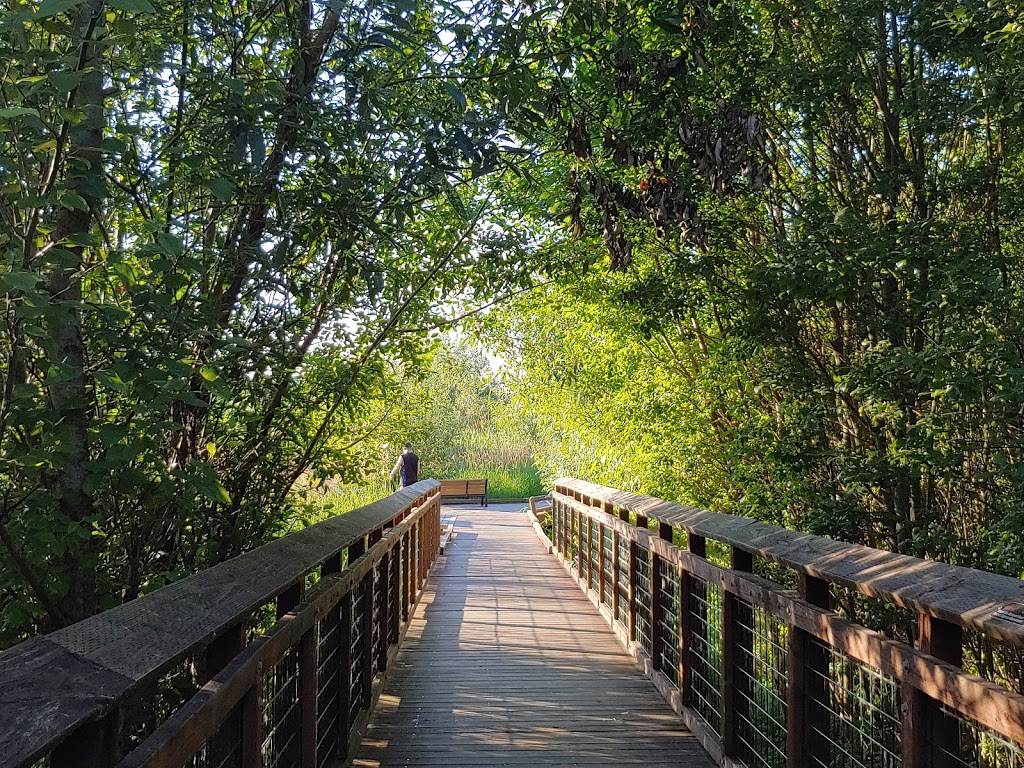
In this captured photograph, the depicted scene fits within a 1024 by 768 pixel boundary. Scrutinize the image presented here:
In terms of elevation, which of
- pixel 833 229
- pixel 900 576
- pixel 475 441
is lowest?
pixel 475 441

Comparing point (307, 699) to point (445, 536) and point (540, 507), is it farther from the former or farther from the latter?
point (540, 507)

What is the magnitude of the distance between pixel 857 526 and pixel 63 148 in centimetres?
398

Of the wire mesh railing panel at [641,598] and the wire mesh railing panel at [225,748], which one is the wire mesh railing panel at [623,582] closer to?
the wire mesh railing panel at [641,598]

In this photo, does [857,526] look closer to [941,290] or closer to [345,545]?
[941,290]

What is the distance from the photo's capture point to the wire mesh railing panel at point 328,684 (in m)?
3.05

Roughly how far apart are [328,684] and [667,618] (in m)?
1.99

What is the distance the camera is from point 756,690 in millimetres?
3191

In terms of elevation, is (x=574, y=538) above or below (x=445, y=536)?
above

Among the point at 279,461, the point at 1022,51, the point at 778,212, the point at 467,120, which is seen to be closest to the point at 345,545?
the point at 279,461

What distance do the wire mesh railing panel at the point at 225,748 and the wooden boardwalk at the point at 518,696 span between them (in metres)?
1.60

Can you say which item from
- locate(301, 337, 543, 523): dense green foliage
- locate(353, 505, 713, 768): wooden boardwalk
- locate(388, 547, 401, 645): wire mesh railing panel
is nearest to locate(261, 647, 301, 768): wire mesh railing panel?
locate(353, 505, 713, 768): wooden boardwalk

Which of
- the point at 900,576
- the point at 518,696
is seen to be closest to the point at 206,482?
the point at 900,576

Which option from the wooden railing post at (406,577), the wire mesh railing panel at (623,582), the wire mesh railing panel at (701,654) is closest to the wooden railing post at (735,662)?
the wire mesh railing panel at (701,654)

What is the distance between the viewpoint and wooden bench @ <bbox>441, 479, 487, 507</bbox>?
21359 millimetres
